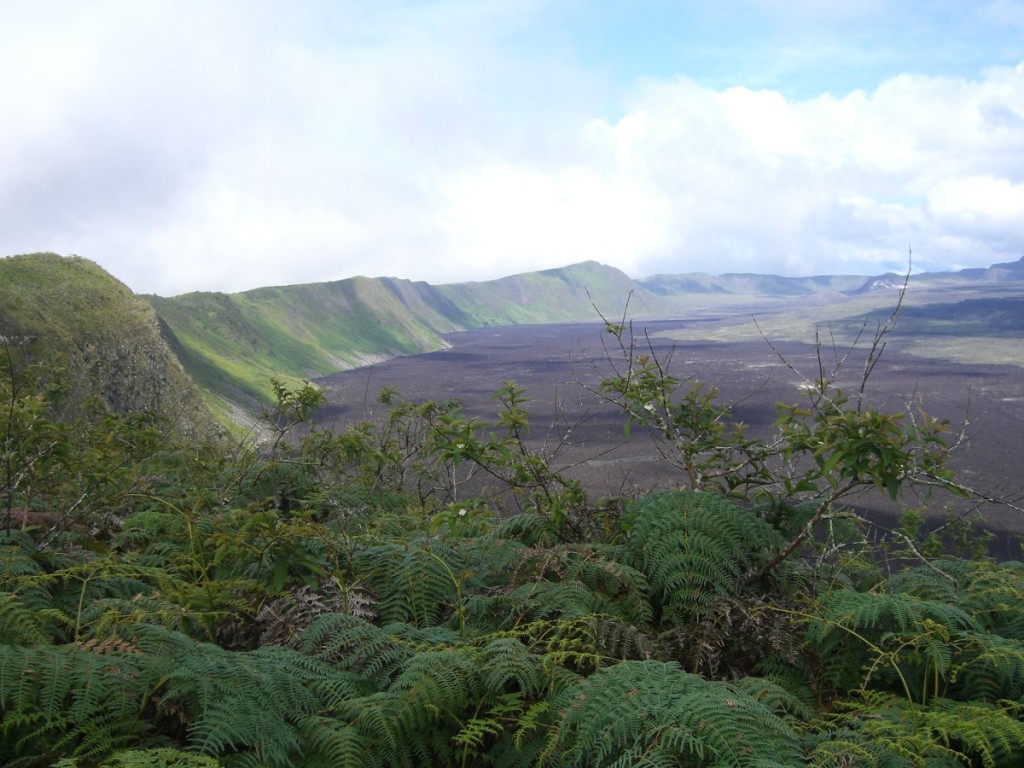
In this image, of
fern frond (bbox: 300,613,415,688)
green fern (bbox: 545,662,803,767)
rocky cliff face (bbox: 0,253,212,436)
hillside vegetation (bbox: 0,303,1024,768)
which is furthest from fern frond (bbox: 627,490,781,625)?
rocky cliff face (bbox: 0,253,212,436)

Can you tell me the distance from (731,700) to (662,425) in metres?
3.05

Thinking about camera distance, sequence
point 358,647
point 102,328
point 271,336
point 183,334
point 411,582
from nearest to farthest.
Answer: point 358,647 → point 411,582 → point 102,328 → point 183,334 → point 271,336

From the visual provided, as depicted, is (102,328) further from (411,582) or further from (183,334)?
(183,334)

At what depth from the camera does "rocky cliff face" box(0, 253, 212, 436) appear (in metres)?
44.2

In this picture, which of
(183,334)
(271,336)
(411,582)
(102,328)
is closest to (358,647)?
(411,582)

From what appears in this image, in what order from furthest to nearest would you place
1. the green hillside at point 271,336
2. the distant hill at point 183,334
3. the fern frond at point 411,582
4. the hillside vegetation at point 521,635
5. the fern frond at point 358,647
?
the green hillside at point 271,336, the distant hill at point 183,334, the fern frond at point 411,582, the fern frond at point 358,647, the hillside vegetation at point 521,635

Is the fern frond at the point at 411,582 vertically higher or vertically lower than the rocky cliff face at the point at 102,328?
lower

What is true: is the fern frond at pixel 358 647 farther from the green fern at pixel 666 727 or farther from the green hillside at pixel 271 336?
the green hillside at pixel 271 336

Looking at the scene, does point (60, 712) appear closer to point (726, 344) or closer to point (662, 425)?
point (662, 425)

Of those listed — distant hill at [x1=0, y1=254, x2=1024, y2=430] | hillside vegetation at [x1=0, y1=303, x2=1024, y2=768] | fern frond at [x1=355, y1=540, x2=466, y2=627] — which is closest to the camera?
hillside vegetation at [x1=0, y1=303, x2=1024, y2=768]

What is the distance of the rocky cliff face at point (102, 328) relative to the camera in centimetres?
4416

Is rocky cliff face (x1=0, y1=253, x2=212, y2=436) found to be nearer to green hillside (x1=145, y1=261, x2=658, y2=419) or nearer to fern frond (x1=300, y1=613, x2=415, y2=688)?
green hillside (x1=145, y1=261, x2=658, y2=419)

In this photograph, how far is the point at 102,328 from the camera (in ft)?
159

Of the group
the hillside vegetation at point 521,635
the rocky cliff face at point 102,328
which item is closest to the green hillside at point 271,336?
the rocky cliff face at point 102,328
